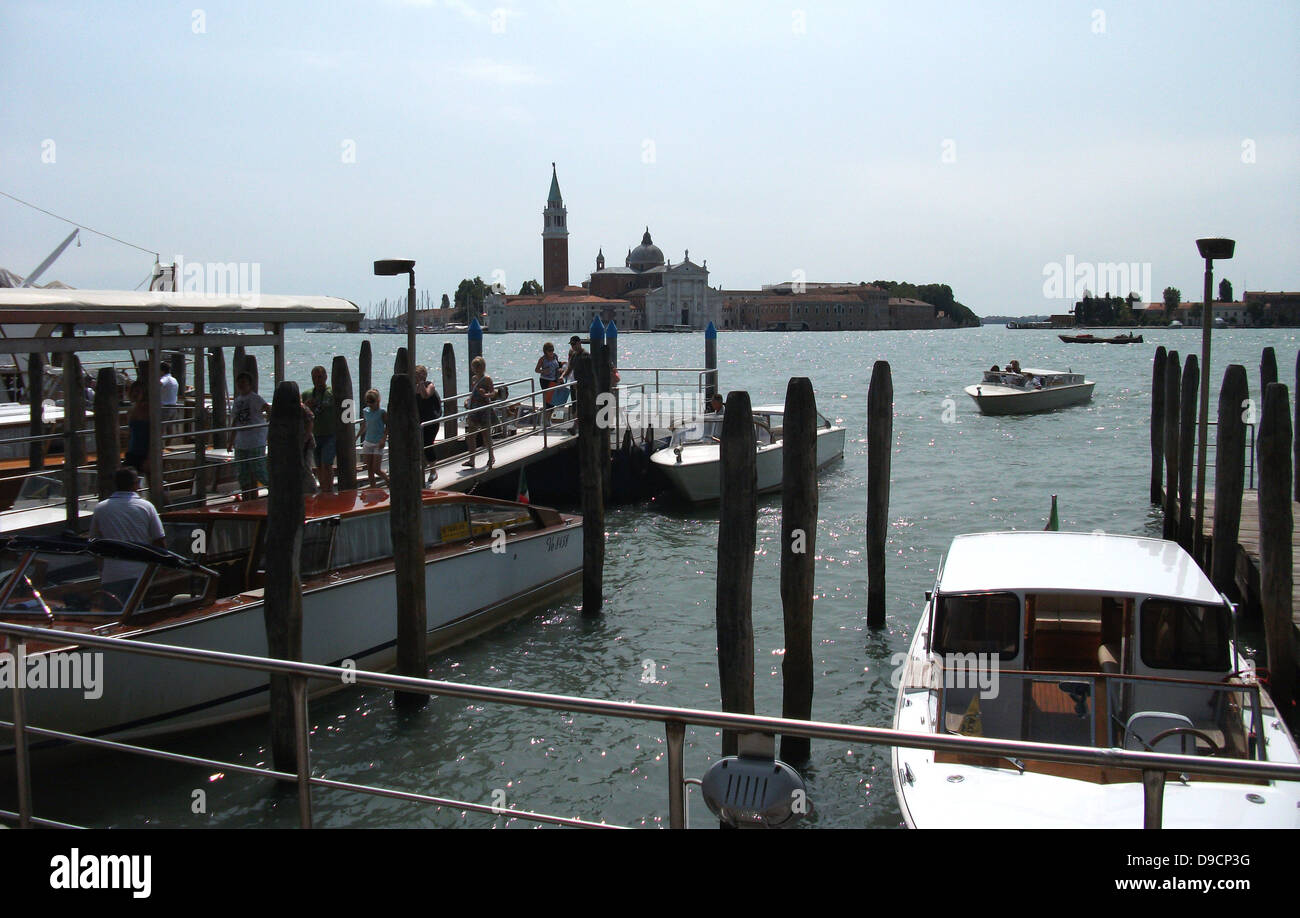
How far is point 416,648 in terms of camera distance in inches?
387

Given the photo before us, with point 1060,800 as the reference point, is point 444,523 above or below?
above

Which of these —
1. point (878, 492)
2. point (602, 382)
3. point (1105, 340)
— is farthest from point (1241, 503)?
point (1105, 340)

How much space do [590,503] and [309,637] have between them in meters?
4.51

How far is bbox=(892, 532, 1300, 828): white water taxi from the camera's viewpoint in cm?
594

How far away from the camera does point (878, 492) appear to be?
42.2ft

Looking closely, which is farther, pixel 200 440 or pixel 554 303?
pixel 554 303

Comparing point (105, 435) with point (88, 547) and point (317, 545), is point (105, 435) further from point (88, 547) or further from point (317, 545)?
point (88, 547)

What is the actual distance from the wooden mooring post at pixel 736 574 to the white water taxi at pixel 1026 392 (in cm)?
3182

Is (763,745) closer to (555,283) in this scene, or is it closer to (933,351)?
(933,351)

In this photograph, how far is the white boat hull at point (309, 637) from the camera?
816cm

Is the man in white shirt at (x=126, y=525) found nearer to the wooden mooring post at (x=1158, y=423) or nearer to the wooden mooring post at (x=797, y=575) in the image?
the wooden mooring post at (x=797, y=575)

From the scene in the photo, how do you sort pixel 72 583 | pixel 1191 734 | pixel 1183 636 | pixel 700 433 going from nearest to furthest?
pixel 1191 734 < pixel 1183 636 < pixel 72 583 < pixel 700 433
